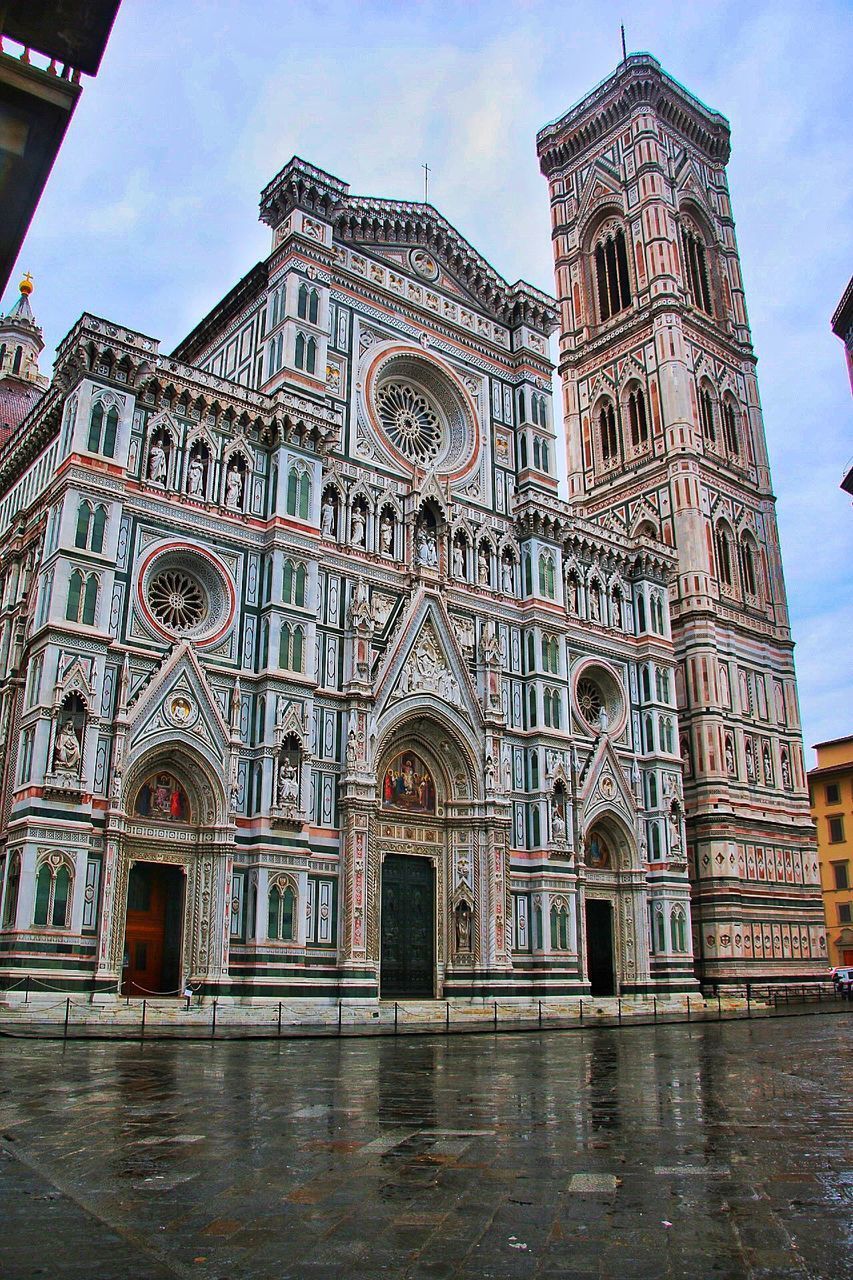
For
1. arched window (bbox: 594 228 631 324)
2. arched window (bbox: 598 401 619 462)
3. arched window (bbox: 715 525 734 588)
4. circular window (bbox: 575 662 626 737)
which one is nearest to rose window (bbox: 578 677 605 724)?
circular window (bbox: 575 662 626 737)

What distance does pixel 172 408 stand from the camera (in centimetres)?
3038

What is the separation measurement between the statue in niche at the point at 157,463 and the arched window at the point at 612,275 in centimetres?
3214

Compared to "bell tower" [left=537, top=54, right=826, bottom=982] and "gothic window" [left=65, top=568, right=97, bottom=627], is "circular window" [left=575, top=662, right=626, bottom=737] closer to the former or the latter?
"bell tower" [left=537, top=54, right=826, bottom=982]

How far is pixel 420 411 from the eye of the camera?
1538 inches

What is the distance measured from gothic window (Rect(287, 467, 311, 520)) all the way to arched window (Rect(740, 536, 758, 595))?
25.6 m

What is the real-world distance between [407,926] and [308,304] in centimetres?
2047

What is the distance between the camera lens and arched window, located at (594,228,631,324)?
179ft

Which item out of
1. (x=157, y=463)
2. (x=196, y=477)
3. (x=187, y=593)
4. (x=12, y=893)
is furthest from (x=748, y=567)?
(x=12, y=893)

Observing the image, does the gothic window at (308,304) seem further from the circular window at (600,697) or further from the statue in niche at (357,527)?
the circular window at (600,697)

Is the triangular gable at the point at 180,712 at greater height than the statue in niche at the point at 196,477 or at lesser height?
lesser

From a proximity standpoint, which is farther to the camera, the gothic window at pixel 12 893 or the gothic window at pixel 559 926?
the gothic window at pixel 559 926

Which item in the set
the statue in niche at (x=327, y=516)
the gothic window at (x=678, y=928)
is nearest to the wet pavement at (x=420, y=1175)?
the statue in niche at (x=327, y=516)

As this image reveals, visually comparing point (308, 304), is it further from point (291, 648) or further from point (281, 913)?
point (281, 913)

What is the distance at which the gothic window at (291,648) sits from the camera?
30.0 m
